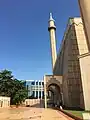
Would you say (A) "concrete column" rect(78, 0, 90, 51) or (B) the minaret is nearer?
(A) "concrete column" rect(78, 0, 90, 51)

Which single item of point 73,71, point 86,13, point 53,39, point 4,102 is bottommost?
point 4,102

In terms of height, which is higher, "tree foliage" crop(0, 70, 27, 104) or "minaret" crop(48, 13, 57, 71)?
"minaret" crop(48, 13, 57, 71)

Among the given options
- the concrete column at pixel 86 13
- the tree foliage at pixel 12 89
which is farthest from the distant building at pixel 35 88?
the concrete column at pixel 86 13

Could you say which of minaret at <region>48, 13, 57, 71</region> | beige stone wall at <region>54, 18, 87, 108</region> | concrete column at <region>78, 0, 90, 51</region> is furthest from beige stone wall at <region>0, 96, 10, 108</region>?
concrete column at <region>78, 0, 90, 51</region>

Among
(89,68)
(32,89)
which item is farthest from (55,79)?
(32,89)

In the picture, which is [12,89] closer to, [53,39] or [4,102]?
[4,102]

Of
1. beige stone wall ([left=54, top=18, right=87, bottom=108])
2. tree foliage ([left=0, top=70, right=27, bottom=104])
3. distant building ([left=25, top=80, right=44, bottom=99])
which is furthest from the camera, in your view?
distant building ([left=25, top=80, right=44, bottom=99])

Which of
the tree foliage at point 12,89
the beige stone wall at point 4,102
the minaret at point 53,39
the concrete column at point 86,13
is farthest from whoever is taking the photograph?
the minaret at point 53,39

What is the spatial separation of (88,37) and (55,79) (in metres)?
34.7

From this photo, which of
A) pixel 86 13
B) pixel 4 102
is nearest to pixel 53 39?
pixel 4 102

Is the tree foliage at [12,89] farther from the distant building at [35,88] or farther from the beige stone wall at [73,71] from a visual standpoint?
the distant building at [35,88]

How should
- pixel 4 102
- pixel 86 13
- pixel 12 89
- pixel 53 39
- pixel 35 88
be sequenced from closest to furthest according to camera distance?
pixel 86 13, pixel 4 102, pixel 12 89, pixel 53 39, pixel 35 88

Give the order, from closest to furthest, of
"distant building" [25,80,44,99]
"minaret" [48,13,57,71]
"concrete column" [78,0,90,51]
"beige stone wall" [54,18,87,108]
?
"concrete column" [78,0,90,51], "beige stone wall" [54,18,87,108], "minaret" [48,13,57,71], "distant building" [25,80,44,99]

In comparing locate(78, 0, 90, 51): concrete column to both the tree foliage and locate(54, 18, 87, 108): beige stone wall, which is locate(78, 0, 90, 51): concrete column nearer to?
locate(54, 18, 87, 108): beige stone wall
